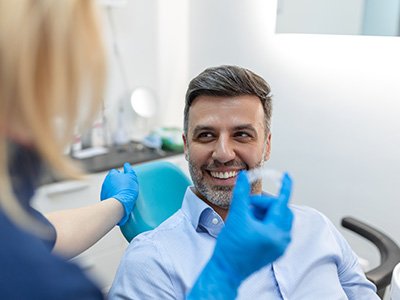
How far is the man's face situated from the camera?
4.58ft

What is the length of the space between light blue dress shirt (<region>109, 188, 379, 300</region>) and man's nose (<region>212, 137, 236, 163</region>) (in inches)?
5.5

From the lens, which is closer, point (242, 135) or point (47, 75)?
point (47, 75)

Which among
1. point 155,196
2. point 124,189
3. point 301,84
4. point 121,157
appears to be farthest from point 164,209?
point 301,84

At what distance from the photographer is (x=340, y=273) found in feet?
4.66

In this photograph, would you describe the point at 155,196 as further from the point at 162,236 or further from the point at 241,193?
the point at 241,193

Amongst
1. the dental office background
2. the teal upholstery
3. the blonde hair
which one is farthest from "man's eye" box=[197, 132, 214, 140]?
the dental office background

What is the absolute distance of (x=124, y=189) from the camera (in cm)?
154

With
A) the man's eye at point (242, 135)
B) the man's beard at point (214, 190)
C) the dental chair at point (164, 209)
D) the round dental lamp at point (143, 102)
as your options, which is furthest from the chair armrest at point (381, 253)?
the round dental lamp at point (143, 102)

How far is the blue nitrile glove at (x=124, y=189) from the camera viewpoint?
151 cm

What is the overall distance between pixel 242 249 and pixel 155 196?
2.93 ft

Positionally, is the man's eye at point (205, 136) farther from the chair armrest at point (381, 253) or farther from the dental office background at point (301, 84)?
the dental office background at point (301, 84)

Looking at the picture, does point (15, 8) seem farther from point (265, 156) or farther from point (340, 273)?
point (340, 273)

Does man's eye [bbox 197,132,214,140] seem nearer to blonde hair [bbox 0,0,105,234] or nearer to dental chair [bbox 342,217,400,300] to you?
dental chair [bbox 342,217,400,300]

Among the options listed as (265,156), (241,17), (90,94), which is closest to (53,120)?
(90,94)
